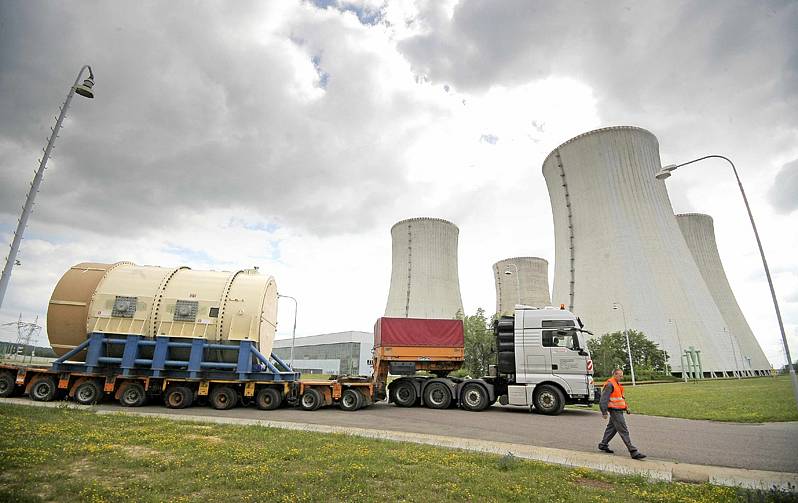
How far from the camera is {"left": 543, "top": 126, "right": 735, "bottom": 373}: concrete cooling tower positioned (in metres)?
32.0

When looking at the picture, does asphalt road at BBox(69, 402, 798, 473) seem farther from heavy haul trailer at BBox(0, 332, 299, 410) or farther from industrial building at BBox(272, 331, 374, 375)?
industrial building at BBox(272, 331, 374, 375)

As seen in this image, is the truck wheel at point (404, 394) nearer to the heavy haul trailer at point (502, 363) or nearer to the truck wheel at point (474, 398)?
the heavy haul trailer at point (502, 363)

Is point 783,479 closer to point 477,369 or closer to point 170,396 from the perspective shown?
point 170,396

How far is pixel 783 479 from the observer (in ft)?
20.4

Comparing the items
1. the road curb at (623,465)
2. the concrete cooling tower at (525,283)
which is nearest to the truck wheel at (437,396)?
the road curb at (623,465)

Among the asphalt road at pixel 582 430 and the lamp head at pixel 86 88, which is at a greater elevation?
the lamp head at pixel 86 88

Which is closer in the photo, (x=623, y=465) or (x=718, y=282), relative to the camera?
(x=623, y=465)

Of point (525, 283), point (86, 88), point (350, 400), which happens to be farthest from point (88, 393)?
point (525, 283)

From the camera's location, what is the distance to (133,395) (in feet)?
45.5

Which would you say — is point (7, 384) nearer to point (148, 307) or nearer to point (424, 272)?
point (148, 307)

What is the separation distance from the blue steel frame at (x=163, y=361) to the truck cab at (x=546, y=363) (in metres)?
8.30

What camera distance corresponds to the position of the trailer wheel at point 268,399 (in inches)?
559

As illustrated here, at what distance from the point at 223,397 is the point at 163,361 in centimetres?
227

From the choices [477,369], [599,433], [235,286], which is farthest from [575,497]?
[477,369]
